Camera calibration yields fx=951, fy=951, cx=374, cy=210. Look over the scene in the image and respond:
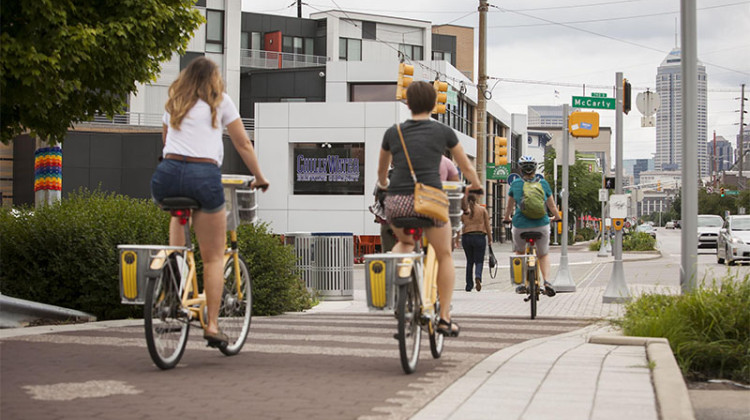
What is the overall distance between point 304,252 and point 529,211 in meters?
4.54

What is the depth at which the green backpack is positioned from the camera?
1141 cm

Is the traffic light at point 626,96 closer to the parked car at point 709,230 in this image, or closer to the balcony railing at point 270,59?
the parked car at point 709,230

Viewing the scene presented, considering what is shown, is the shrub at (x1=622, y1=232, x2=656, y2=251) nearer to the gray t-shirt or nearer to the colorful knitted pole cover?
the colorful knitted pole cover

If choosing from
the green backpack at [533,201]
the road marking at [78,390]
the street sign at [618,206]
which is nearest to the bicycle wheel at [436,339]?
the road marking at [78,390]

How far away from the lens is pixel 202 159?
5.82 meters

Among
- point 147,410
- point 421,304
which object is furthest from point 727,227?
point 147,410

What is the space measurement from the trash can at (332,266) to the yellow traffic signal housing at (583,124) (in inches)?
255

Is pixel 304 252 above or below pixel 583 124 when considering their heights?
below

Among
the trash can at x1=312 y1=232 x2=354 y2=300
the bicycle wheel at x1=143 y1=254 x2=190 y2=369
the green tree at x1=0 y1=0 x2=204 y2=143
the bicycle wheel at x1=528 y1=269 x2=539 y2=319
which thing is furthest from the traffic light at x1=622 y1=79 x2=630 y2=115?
the bicycle wheel at x1=143 y1=254 x2=190 y2=369

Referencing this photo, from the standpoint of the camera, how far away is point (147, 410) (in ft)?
14.7

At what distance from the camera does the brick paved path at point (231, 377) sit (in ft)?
14.9

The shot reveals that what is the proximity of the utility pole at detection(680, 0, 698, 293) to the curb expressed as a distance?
5.49 ft

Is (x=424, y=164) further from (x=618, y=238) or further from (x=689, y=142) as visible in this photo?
(x=618, y=238)

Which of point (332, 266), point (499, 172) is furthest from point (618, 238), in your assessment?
point (499, 172)
